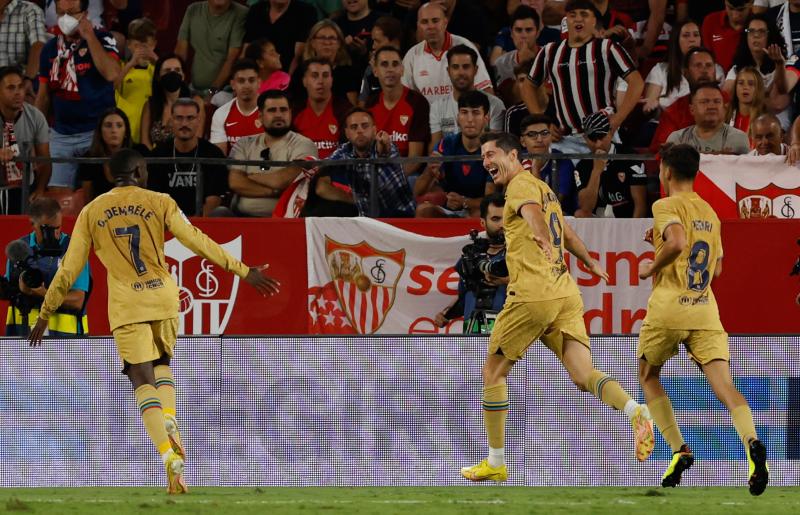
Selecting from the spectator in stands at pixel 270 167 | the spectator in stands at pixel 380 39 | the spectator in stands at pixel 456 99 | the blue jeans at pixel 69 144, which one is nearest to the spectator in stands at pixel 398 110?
the spectator in stands at pixel 456 99

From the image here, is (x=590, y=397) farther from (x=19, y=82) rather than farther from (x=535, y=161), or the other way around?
(x=19, y=82)

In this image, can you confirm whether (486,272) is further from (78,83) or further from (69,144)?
(78,83)

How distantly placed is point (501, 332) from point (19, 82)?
24.5 feet

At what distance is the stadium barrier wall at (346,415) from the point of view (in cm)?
979

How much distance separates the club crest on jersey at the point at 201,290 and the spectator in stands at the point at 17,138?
156 cm

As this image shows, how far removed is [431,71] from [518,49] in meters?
0.90

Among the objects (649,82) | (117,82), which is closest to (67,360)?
(117,82)

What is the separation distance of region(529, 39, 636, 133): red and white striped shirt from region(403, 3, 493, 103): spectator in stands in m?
0.81

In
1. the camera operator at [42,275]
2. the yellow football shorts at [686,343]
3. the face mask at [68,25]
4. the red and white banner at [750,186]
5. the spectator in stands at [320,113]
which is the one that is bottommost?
the yellow football shorts at [686,343]

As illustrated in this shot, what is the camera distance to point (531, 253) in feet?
28.3

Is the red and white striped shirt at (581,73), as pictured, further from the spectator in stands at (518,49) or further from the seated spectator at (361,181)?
the seated spectator at (361,181)

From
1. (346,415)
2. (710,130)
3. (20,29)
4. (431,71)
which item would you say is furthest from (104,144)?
(710,130)

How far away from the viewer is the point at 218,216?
537 inches

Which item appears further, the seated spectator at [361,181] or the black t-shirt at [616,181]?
the seated spectator at [361,181]
